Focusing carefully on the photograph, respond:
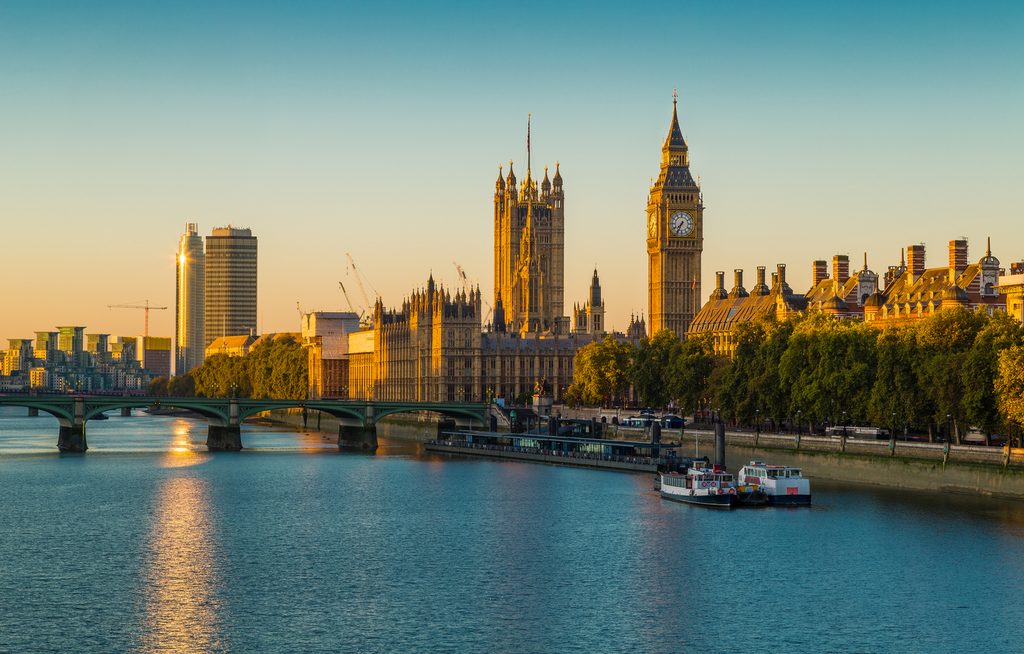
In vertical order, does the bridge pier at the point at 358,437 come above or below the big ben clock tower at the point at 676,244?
below

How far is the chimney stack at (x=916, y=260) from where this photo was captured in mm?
139500

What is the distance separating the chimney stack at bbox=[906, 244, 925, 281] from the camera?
13950 cm

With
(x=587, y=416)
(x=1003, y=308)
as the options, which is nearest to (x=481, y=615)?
(x=1003, y=308)

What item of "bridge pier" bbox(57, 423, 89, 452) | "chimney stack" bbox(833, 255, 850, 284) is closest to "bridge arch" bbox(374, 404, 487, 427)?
"bridge pier" bbox(57, 423, 89, 452)

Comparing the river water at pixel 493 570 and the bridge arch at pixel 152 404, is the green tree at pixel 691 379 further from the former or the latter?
the bridge arch at pixel 152 404

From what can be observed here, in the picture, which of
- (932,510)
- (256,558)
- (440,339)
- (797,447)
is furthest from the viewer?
(440,339)

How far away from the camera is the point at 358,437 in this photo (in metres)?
144

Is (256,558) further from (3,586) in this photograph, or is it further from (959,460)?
(959,460)

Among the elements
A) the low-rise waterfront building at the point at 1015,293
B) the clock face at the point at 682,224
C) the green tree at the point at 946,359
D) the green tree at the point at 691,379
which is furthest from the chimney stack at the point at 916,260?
the clock face at the point at 682,224

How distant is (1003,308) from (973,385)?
37.6 meters

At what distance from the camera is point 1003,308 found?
417 feet

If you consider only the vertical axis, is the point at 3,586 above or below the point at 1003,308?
below

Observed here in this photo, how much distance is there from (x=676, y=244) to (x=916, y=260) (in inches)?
2254

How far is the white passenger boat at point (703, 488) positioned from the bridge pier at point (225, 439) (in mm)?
55639
